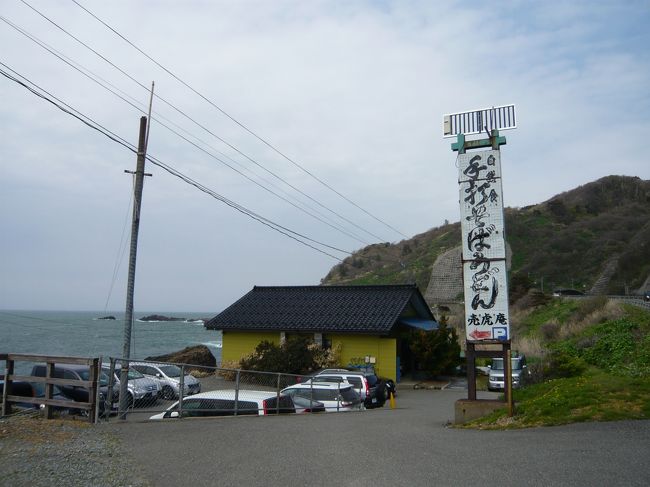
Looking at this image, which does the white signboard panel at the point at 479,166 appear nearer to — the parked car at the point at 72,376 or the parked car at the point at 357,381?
the parked car at the point at 357,381

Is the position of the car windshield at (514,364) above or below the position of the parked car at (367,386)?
above

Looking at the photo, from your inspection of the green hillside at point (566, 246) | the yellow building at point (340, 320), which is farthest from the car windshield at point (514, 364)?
the green hillside at point (566, 246)

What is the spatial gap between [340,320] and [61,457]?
21.8 m

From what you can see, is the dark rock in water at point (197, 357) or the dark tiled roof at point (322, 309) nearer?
the dark tiled roof at point (322, 309)

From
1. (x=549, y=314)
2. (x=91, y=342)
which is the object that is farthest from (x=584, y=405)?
(x=91, y=342)

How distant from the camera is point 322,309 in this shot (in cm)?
3138

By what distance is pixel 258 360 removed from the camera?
28750 millimetres

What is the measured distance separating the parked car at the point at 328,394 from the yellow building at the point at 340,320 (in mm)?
11126

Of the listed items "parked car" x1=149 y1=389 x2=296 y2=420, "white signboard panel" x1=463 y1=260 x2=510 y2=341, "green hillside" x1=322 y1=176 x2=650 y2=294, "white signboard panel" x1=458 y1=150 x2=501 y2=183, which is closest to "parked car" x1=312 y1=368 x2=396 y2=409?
"parked car" x1=149 y1=389 x2=296 y2=420

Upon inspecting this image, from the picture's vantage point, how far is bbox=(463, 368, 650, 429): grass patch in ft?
33.4

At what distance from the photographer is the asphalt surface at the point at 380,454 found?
23.2ft

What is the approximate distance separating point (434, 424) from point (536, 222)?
74211 mm

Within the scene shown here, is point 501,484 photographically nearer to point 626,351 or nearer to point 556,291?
point 626,351

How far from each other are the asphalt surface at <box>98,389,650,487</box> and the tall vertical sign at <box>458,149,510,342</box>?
8.14 ft
